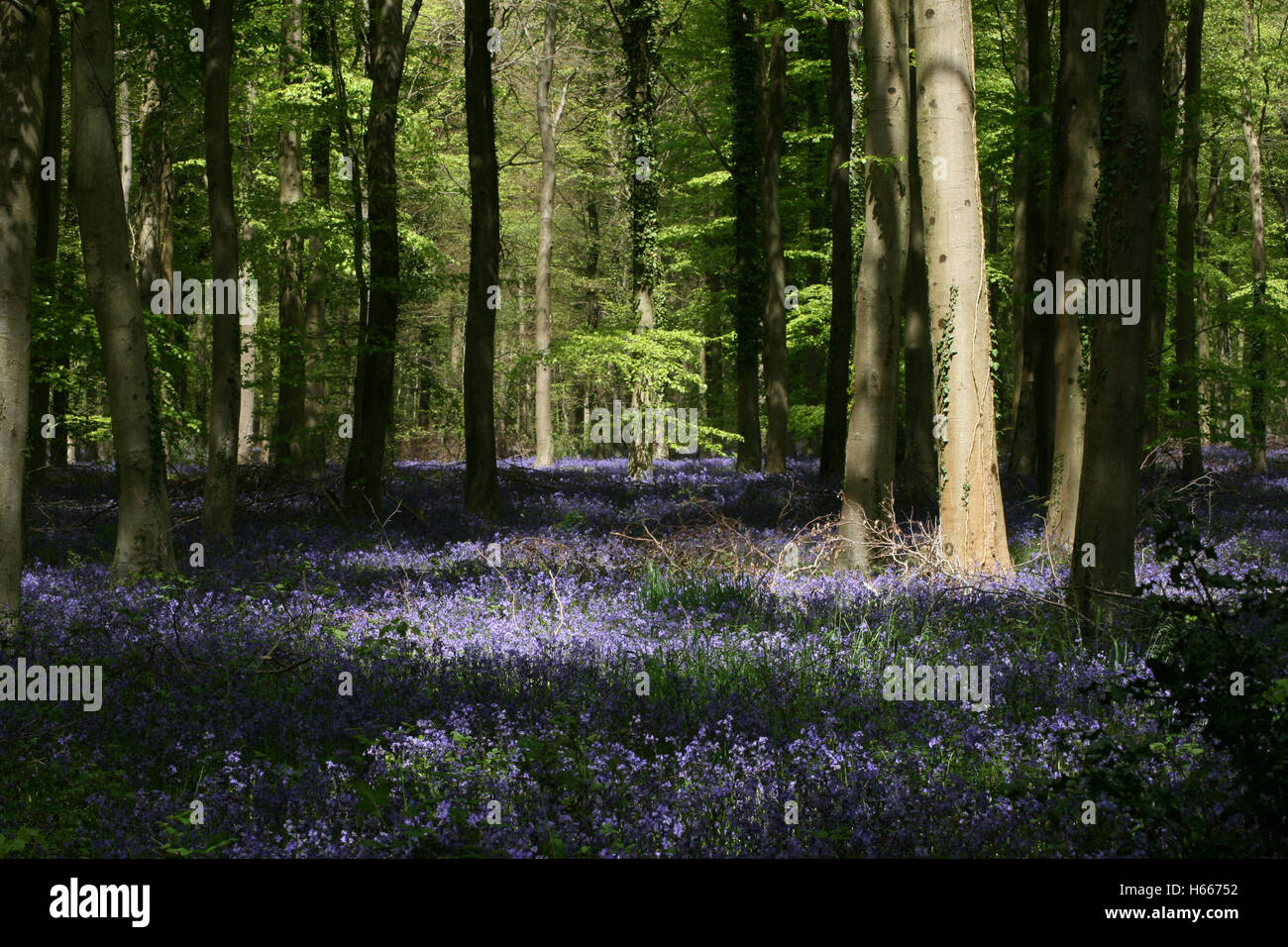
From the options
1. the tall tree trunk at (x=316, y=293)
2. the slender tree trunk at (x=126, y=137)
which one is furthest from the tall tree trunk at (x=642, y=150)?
the slender tree trunk at (x=126, y=137)

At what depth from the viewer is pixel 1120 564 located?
7562mm

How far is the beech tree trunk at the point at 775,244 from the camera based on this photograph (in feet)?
73.6

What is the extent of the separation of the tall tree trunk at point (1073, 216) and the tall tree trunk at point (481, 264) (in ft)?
28.0

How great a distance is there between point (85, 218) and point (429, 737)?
23.8 ft

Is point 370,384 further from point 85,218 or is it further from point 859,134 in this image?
point 859,134

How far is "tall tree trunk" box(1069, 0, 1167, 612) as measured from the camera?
725cm

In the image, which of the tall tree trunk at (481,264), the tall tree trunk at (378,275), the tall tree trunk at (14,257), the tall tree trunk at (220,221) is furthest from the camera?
the tall tree trunk at (378,275)

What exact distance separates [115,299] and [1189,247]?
67.2ft

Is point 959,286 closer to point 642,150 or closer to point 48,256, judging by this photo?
point 48,256

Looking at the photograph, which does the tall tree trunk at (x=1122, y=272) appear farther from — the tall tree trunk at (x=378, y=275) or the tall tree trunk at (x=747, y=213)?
the tall tree trunk at (x=747, y=213)

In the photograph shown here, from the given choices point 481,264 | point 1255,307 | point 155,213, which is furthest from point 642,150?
point 1255,307

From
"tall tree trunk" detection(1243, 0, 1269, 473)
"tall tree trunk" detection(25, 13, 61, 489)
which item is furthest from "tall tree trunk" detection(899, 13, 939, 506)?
"tall tree trunk" detection(25, 13, 61, 489)

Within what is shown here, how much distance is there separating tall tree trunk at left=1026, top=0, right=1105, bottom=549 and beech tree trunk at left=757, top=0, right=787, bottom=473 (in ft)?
36.7
